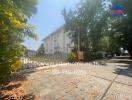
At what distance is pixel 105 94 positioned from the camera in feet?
28.9

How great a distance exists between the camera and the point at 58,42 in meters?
55.1

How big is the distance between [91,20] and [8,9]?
1043 inches

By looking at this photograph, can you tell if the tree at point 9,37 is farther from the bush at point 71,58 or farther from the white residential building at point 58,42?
the white residential building at point 58,42

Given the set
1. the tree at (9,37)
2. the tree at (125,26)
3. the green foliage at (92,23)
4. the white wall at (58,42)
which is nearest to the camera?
the tree at (9,37)

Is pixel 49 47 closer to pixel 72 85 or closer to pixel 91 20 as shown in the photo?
pixel 91 20

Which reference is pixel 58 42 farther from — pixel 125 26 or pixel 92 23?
pixel 125 26

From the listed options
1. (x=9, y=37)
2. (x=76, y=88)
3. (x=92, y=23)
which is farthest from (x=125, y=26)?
(x=9, y=37)

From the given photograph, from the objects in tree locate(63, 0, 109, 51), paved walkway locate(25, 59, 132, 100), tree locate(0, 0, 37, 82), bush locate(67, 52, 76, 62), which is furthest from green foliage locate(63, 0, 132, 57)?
tree locate(0, 0, 37, 82)

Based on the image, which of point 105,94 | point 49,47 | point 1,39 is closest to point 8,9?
point 1,39

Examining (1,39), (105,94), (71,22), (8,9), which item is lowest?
(105,94)

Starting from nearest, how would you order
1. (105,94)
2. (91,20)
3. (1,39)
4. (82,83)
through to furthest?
(1,39), (105,94), (82,83), (91,20)

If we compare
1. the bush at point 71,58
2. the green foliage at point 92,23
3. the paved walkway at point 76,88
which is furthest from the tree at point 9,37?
the green foliage at point 92,23

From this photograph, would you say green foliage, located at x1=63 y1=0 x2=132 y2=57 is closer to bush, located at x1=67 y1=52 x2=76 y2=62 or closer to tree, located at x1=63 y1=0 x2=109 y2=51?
tree, located at x1=63 y1=0 x2=109 y2=51

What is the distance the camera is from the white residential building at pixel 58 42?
1975 inches
